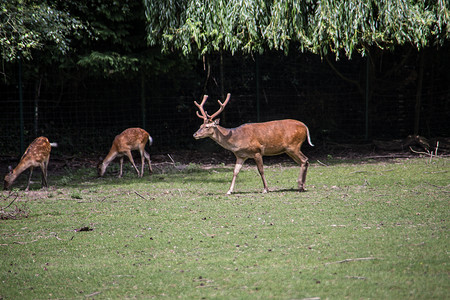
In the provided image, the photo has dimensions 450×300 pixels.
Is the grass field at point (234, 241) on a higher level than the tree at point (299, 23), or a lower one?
lower

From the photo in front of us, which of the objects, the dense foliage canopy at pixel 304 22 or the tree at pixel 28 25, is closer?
the tree at pixel 28 25

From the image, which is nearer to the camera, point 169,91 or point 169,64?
point 169,64

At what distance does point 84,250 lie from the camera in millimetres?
5613

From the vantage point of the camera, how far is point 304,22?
37.8ft

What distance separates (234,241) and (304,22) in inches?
275

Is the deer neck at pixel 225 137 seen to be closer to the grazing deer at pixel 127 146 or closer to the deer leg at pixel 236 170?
the deer leg at pixel 236 170

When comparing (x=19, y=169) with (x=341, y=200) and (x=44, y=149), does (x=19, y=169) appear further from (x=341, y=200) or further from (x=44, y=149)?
(x=341, y=200)

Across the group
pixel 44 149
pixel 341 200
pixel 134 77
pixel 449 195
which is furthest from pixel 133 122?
pixel 449 195

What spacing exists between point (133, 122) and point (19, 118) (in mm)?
2731

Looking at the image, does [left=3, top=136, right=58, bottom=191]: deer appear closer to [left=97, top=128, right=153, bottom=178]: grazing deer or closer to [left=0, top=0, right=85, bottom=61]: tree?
Result: [left=97, top=128, right=153, bottom=178]: grazing deer

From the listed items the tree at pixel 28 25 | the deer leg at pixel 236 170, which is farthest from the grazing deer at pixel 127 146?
the deer leg at pixel 236 170

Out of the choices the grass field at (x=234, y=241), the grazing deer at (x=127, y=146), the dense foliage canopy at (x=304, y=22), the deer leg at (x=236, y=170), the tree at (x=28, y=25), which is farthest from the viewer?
the grazing deer at (x=127, y=146)

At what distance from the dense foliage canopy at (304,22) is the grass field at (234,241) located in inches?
123

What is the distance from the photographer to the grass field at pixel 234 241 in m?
4.35
